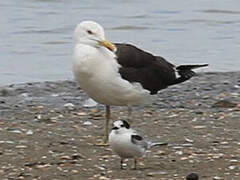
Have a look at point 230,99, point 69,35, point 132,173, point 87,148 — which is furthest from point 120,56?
point 69,35

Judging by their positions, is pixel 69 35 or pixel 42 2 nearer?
pixel 69 35

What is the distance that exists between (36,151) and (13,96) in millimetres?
3630

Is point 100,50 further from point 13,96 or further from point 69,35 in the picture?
point 69,35

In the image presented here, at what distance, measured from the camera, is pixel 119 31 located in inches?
686

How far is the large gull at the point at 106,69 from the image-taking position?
863 cm

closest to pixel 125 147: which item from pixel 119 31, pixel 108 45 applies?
pixel 108 45

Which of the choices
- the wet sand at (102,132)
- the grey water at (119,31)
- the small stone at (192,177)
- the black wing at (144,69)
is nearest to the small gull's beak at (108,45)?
the black wing at (144,69)

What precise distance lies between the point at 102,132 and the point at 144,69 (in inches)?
28.6

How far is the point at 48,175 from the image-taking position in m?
7.45

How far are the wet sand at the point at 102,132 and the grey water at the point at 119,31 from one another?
1629mm

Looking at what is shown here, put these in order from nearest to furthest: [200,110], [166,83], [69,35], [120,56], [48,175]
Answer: [48,175], [120,56], [166,83], [200,110], [69,35]

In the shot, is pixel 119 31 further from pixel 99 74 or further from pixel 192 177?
pixel 192 177

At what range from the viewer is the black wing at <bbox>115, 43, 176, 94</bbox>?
8875 millimetres

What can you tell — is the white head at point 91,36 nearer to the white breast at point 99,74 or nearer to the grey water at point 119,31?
the white breast at point 99,74
